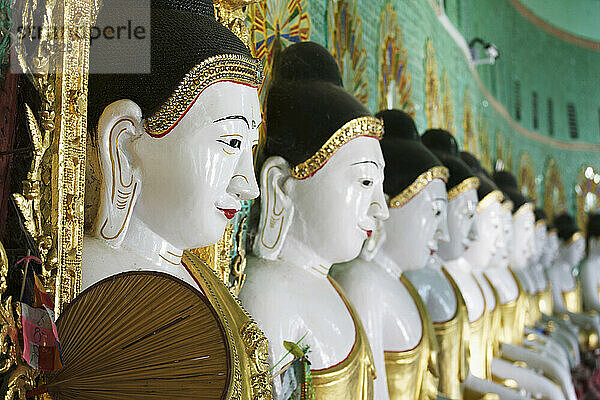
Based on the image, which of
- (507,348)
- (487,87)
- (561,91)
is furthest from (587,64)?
(507,348)

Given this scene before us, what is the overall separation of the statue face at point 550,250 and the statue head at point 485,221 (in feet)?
9.82

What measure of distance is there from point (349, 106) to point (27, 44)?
0.92m

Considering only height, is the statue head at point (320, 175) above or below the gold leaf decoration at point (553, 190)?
above

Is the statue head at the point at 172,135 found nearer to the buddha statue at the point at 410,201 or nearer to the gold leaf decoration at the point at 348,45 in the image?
the buddha statue at the point at 410,201

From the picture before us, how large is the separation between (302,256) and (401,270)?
0.66 metres

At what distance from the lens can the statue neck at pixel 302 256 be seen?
6.06 feet

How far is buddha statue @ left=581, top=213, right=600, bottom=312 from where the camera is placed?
7383 millimetres

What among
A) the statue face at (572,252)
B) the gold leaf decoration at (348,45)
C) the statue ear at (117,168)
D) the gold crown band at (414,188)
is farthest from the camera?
the statue face at (572,252)

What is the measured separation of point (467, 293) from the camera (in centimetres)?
322

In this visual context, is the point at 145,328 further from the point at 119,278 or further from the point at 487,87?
the point at 487,87

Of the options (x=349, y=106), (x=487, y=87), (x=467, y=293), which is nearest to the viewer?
(x=349, y=106)

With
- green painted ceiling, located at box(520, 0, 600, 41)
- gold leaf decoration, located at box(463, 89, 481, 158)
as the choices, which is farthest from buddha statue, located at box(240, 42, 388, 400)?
green painted ceiling, located at box(520, 0, 600, 41)

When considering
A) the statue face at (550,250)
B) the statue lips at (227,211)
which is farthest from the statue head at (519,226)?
the statue lips at (227,211)

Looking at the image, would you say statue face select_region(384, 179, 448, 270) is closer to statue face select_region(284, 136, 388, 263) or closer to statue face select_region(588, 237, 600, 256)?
statue face select_region(284, 136, 388, 263)
